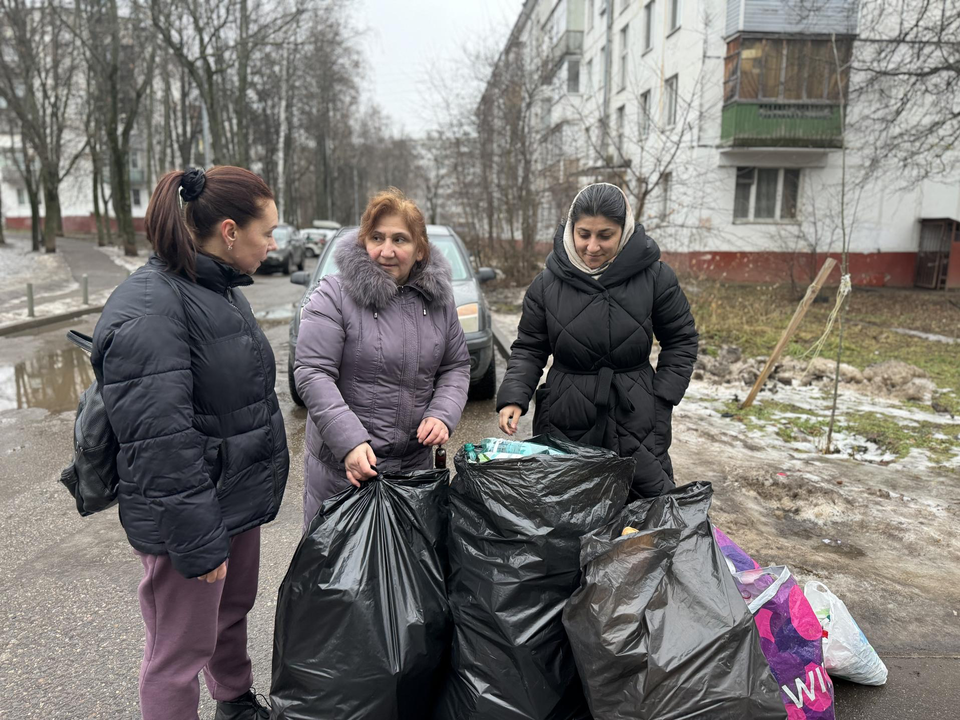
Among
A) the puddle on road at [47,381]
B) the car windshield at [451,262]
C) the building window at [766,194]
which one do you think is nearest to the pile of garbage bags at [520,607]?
the car windshield at [451,262]

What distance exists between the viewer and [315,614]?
170 centimetres

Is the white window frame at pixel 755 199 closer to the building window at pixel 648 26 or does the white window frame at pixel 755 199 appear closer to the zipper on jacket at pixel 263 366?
the building window at pixel 648 26

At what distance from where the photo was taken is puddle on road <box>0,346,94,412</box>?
6.09 meters

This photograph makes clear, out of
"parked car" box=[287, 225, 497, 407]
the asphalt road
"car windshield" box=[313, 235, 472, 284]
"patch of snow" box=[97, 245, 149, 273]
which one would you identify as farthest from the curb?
"patch of snow" box=[97, 245, 149, 273]

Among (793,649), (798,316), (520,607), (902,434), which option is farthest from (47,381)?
(902,434)

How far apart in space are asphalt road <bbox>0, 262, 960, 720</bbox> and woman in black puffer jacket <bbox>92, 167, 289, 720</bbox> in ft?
2.31

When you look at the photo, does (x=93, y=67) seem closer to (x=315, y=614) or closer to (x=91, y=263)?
(x=91, y=263)

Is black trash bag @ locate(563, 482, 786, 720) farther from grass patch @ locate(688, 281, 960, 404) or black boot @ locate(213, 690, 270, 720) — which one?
grass patch @ locate(688, 281, 960, 404)

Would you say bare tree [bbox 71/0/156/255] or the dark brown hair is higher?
bare tree [bbox 71/0/156/255]

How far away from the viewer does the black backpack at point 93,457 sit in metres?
1.56

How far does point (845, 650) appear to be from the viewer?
2164mm

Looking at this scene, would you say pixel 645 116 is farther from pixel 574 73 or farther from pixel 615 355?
pixel 574 73

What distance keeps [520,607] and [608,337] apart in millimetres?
1069

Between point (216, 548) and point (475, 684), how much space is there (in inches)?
29.2
